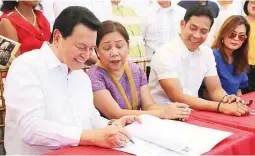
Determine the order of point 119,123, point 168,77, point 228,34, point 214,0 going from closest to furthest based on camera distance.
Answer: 1. point 119,123
2. point 168,77
3. point 228,34
4. point 214,0

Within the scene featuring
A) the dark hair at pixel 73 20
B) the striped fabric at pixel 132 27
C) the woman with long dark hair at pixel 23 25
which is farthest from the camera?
the striped fabric at pixel 132 27

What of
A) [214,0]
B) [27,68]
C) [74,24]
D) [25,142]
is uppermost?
[214,0]

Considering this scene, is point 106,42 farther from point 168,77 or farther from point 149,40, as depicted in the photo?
point 149,40

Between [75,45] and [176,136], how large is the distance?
444mm

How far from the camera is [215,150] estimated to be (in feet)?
3.14

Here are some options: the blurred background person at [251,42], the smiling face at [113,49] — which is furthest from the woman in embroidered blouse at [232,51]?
the smiling face at [113,49]

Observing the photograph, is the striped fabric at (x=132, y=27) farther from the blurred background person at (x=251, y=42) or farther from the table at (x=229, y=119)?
the table at (x=229, y=119)

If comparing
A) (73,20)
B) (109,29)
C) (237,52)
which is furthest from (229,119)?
(237,52)

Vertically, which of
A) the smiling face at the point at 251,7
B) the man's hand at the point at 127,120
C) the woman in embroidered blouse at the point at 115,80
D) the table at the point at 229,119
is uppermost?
the smiling face at the point at 251,7

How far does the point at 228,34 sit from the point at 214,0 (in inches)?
90.3

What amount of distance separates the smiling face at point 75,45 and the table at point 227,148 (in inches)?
12.0

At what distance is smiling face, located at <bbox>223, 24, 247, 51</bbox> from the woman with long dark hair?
3.65ft

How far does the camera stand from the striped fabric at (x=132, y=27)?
107 inches

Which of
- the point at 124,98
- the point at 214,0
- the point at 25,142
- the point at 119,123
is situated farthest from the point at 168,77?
the point at 214,0
